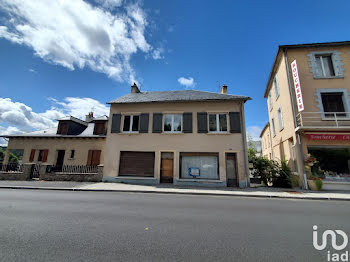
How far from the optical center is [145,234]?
10.9 ft

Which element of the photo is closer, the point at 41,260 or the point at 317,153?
the point at 41,260

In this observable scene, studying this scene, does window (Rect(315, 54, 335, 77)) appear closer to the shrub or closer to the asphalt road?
the shrub

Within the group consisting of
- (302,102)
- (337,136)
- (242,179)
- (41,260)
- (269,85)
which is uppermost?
(269,85)

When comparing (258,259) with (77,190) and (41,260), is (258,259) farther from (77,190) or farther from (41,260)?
(77,190)

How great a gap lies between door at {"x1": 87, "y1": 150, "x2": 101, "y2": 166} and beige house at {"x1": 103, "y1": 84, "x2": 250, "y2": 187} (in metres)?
4.18

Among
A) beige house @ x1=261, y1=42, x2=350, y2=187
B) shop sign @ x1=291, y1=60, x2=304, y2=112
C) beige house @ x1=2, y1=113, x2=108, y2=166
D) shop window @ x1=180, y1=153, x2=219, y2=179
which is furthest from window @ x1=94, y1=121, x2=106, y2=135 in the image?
shop sign @ x1=291, y1=60, x2=304, y2=112

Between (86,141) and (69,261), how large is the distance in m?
15.8

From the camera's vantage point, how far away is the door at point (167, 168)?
11.5m

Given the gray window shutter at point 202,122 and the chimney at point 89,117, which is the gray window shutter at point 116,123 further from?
the chimney at point 89,117

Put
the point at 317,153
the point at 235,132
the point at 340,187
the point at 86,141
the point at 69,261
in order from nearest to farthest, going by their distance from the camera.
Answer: the point at 69,261
the point at 340,187
the point at 317,153
the point at 235,132
the point at 86,141

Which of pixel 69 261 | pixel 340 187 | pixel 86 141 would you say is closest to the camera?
pixel 69 261

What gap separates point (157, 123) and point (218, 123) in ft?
15.8

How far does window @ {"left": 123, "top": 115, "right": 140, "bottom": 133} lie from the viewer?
1267cm

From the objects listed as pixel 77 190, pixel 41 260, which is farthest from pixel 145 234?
pixel 77 190
